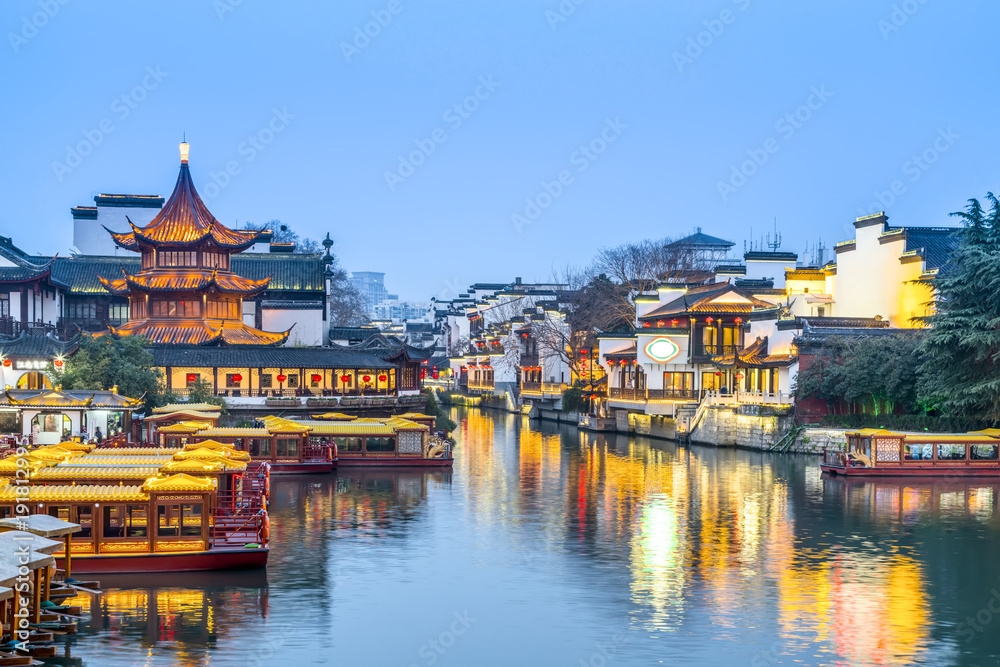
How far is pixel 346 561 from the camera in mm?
32969

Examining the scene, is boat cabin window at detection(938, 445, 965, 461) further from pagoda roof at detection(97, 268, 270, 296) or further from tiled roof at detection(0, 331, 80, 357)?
pagoda roof at detection(97, 268, 270, 296)

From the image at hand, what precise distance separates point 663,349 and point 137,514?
56.4 metres

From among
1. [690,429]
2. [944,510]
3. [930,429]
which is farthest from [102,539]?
[690,429]

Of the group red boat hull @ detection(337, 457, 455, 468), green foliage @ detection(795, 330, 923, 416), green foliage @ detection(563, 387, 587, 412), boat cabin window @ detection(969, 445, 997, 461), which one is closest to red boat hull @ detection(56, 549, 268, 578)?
red boat hull @ detection(337, 457, 455, 468)

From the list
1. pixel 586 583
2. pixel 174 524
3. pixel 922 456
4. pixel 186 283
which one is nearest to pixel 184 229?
pixel 186 283

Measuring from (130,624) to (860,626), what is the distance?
53.9 ft

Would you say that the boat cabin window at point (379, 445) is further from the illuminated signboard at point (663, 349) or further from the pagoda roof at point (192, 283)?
the illuminated signboard at point (663, 349)

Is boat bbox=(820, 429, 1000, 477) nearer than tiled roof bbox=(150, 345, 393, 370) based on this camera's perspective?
Yes

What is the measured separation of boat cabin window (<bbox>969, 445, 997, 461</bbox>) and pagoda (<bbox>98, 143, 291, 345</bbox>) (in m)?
47.3

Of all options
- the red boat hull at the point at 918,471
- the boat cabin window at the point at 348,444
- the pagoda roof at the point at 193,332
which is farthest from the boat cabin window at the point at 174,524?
the pagoda roof at the point at 193,332

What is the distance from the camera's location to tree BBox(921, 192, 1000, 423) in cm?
5416

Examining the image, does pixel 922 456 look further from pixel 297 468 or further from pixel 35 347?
pixel 35 347

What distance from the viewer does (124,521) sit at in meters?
29.5

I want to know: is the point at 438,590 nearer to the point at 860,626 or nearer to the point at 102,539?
the point at 102,539
